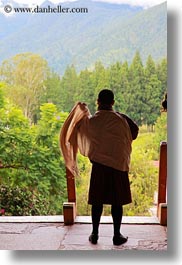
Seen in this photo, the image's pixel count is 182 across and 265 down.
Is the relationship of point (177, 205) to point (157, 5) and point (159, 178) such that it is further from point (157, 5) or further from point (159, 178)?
point (157, 5)

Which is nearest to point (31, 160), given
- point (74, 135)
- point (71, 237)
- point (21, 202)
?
point (21, 202)

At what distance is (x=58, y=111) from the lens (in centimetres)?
245

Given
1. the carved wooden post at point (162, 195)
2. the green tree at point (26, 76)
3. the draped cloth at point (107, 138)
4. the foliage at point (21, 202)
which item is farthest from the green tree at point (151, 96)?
the foliage at point (21, 202)

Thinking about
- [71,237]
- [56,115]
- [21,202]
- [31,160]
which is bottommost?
[71,237]

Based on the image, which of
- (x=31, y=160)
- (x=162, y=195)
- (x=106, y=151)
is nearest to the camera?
(x=106, y=151)

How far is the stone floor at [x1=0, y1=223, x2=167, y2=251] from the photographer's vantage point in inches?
91.1

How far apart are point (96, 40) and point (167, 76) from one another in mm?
402

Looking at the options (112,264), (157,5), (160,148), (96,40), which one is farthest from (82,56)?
(112,264)

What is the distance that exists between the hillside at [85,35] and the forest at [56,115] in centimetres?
4

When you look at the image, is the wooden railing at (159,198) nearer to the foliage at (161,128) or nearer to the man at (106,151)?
the foliage at (161,128)

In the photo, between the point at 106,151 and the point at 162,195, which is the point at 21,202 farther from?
the point at 162,195

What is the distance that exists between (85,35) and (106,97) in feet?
1.06

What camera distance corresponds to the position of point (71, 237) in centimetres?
242

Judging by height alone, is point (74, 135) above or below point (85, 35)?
below
